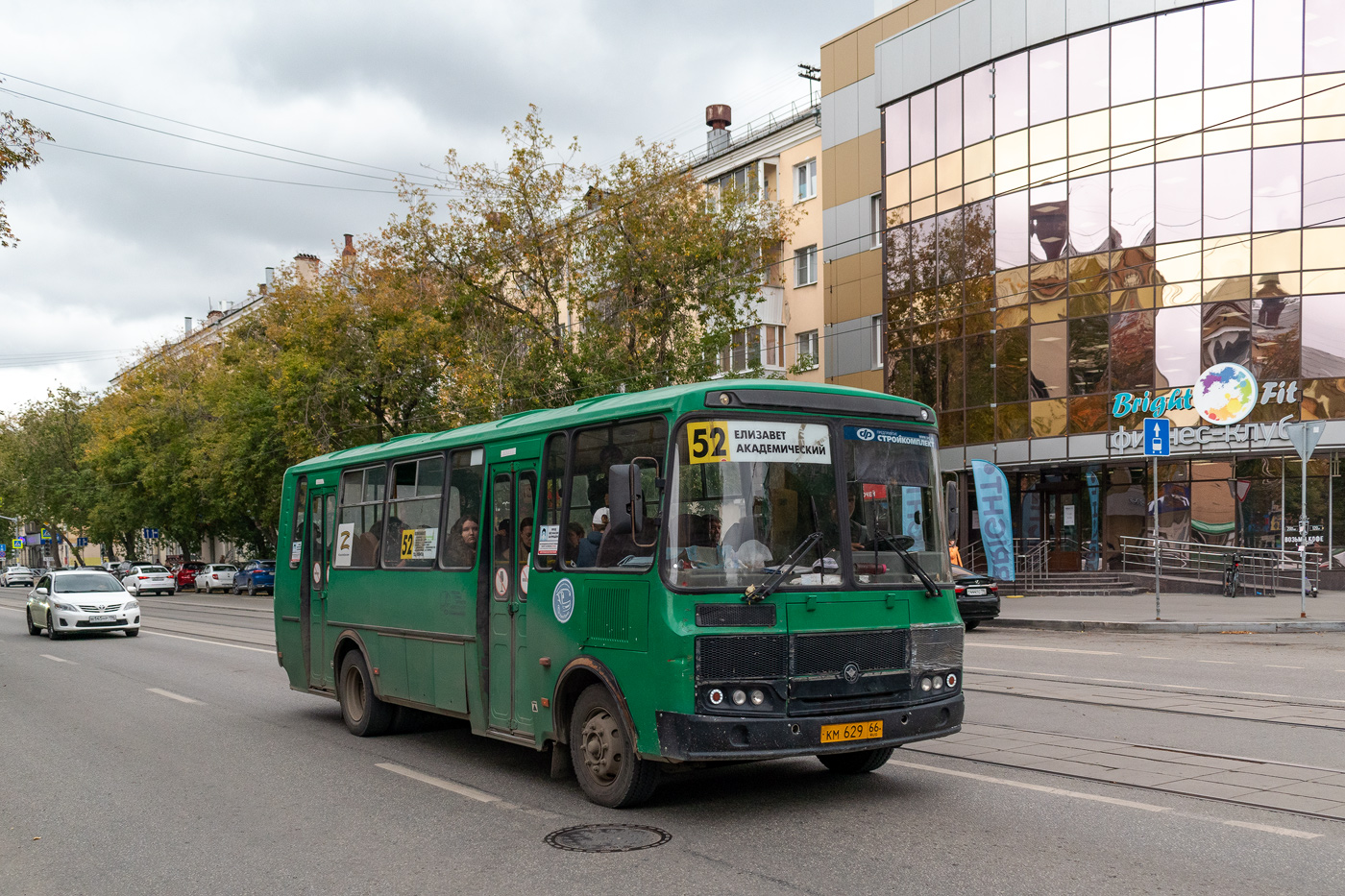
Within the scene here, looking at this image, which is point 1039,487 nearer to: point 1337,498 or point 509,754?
point 1337,498

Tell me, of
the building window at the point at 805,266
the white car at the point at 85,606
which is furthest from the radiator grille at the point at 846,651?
the building window at the point at 805,266

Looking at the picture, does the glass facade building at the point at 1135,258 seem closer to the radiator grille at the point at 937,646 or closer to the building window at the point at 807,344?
the building window at the point at 807,344

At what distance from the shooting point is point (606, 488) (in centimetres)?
735

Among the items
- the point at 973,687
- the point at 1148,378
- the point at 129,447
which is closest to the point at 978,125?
the point at 1148,378

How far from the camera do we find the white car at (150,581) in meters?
57.0

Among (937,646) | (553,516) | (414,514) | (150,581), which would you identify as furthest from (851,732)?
(150,581)

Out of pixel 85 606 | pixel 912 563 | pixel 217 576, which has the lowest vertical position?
pixel 217 576

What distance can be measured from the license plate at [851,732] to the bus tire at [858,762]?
2.84 feet

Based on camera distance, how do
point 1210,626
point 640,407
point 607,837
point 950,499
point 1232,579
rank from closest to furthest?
point 607,837 < point 640,407 < point 950,499 < point 1210,626 < point 1232,579

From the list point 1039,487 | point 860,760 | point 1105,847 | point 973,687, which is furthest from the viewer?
point 1039,487

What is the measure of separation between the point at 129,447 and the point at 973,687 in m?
59.4

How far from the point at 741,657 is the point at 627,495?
1137 millimetres

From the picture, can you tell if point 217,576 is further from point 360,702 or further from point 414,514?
point 414,514

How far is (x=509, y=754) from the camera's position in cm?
941
